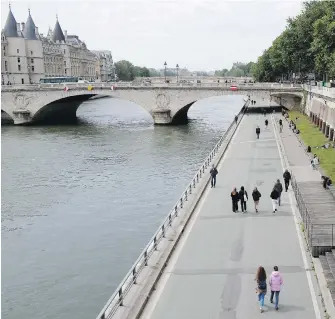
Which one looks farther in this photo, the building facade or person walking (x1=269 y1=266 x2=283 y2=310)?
the building facade

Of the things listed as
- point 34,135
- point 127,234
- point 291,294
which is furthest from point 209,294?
point 34,135

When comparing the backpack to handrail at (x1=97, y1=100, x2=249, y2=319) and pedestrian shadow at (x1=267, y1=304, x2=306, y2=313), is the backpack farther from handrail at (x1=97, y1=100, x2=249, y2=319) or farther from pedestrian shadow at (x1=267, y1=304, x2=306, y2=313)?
handrail at (x1=97, y1=100, x2=249, y2=319)

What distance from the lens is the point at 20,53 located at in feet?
425

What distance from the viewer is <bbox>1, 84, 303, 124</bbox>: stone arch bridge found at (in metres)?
71.8

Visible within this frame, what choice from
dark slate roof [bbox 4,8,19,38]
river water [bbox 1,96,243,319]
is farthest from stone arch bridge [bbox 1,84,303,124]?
dark slate roof [bbox 4,8,19,38]

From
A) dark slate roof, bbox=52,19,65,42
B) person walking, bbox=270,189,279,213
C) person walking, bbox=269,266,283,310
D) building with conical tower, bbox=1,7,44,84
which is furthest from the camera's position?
dark slate roof, bbox=52,19,65,42

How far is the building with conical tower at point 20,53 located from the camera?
407ft

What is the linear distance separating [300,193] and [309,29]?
162ft

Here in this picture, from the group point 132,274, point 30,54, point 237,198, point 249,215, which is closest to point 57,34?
point 30,54

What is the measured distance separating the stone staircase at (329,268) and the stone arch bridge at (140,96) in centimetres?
5704

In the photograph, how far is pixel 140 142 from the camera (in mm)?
57781

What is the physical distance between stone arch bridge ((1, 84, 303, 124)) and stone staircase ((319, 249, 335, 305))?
57036 mm

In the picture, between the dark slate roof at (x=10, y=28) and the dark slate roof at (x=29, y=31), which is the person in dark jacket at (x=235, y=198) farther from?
the dark slate roof at (x=29, y=31)

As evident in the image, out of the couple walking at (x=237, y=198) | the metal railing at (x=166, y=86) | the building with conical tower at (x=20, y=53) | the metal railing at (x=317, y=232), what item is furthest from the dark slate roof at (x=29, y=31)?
the metal railing at (x=317, y=232)
